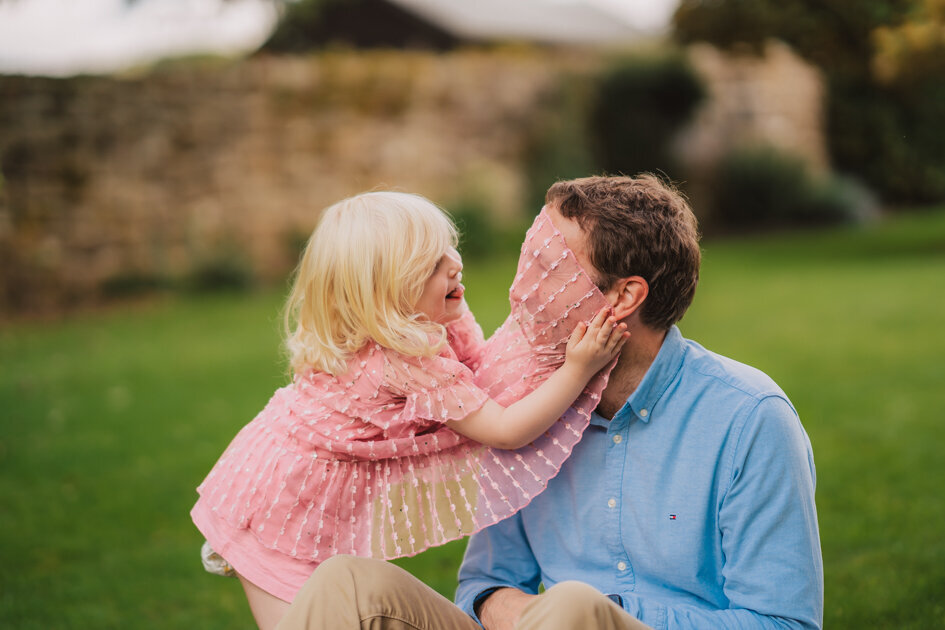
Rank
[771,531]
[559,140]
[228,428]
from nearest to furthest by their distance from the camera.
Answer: [771,531] < [228,428] < [559,140]

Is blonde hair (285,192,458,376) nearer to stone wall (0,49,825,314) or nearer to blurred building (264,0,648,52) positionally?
stone wall (0,49,825,314)

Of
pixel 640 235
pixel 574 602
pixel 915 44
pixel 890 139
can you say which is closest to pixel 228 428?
pixel 640 235

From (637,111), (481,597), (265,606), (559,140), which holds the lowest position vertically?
(265,606)

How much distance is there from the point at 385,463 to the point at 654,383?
0.87 metres

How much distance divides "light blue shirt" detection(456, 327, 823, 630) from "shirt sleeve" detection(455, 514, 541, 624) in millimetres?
25

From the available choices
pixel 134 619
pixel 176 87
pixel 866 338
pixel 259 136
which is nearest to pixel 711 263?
pixel 866 338

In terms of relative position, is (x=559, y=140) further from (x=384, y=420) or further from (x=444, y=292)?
(x=384, y=420)

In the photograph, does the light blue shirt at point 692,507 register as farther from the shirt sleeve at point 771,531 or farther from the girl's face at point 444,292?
the girl's face at point 444,292

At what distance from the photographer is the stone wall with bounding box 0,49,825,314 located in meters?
12.2

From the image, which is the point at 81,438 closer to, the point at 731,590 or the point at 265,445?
the point at 265,445

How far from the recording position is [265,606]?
2.70 meters

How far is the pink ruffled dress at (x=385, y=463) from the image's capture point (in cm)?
252

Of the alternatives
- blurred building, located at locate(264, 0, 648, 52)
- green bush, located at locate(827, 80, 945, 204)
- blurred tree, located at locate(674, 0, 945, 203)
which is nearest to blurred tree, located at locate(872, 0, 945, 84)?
blurred tree, located at locate(674, 0, 945, 203)

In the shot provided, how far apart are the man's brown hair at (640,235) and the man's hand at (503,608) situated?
2.85 feet
